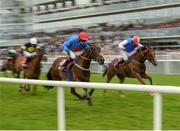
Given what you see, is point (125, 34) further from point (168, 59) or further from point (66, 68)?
point (66, 68)

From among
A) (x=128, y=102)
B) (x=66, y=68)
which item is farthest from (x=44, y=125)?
(x=66, y=68)

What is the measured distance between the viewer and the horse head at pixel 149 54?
29.2 feet

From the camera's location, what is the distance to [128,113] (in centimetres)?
320

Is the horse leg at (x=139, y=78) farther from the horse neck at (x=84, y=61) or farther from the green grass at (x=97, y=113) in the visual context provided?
the green grass at (x=97, y=113)

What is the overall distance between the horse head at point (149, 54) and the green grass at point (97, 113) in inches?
165

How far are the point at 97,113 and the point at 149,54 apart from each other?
5506 mm

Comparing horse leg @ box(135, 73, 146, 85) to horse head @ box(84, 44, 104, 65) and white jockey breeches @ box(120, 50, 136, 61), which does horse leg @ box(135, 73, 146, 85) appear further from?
horse head @ box(84, 44, 104, 65)

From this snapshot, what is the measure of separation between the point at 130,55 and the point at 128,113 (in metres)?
6.17

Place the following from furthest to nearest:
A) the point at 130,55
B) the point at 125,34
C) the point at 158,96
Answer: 1. the point at 125,34
2. the point at 130,55
3. the point at 158,96

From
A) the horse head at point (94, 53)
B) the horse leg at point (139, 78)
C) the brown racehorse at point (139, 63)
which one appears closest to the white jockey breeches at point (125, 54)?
the brown racehorse at point (139, 63)

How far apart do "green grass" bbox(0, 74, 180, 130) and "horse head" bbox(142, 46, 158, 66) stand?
4.18 m

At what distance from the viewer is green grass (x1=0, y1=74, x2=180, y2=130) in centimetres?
308

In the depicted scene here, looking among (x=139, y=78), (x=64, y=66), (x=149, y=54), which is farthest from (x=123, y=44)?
→ (x=64, y=66)

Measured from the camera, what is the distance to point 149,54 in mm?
8922
